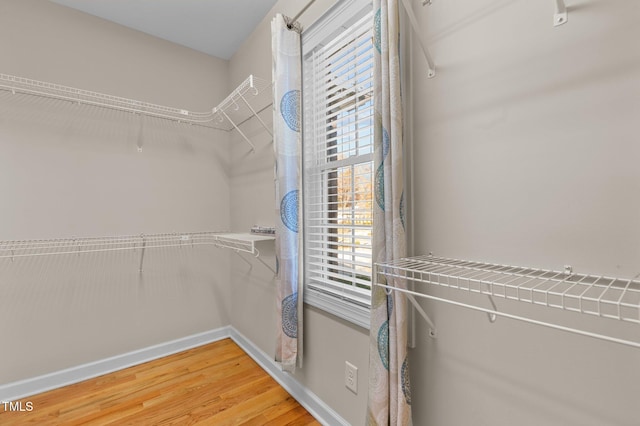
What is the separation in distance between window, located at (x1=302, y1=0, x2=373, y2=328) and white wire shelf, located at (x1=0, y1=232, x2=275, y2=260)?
0.43 meters

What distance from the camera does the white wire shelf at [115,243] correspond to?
182 cm

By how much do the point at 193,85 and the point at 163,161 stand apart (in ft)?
2.40

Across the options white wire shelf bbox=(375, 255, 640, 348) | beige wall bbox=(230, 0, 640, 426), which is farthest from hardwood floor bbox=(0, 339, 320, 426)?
white wire shelf bbox=(375, 255, 640, 348)

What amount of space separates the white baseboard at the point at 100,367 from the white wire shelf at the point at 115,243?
80 cm

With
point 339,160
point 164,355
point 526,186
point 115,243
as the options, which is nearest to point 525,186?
point 526,186

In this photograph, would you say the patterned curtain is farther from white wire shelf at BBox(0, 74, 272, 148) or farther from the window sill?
white wire shelf at BBox(0, 74, 272, 148)

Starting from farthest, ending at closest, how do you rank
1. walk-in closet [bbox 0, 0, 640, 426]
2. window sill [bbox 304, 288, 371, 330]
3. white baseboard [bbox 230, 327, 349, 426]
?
white baseboard [bbox 230, 327, 349, 426], window sill [bbox 304, 288, 371, 330], walk-in closet [bbox 0, 0, 640, 426]

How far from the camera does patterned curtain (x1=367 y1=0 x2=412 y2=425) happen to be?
102 cm

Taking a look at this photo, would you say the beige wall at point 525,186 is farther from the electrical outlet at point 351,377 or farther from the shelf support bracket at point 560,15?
the electrical outlet at point 351,377

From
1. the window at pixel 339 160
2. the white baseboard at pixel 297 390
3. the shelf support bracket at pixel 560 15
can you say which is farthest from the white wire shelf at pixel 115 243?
the shelf support bracket at pixel 560 15

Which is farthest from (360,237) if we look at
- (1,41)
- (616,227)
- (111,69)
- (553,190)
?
(1,41)

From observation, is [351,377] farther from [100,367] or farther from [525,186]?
[100,367]

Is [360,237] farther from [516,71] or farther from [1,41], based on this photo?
[1,41]

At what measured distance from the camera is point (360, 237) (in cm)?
140
